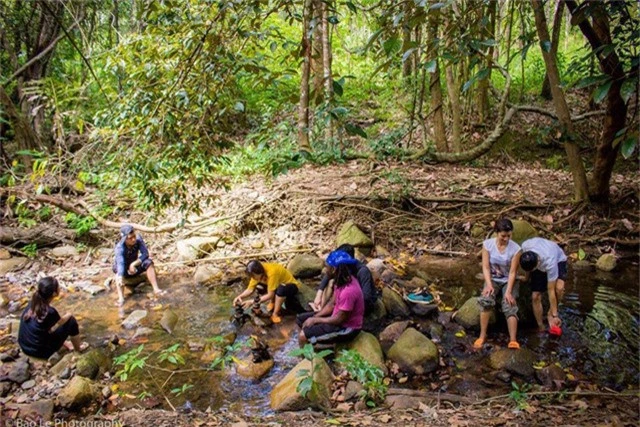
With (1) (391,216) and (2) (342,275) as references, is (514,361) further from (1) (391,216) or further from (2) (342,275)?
(1) (391,216)

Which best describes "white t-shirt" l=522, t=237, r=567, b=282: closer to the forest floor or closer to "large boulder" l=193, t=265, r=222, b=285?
the forest floor

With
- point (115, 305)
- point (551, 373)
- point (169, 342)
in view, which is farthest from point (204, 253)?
point (551, 373)

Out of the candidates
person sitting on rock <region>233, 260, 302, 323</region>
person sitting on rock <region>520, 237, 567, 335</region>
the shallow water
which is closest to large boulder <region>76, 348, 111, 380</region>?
the shallow water

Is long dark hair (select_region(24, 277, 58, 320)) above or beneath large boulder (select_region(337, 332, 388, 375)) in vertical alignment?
above

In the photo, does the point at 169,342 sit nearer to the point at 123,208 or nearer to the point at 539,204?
the point at 123,208

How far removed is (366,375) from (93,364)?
3.23m

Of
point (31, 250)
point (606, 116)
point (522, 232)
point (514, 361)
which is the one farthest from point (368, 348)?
point (31, 250)

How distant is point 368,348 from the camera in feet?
17.5

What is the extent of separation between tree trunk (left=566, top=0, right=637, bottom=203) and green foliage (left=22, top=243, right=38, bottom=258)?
10.2m

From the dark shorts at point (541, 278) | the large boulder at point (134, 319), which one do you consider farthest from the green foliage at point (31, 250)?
the dark shorts at point (541, 278)

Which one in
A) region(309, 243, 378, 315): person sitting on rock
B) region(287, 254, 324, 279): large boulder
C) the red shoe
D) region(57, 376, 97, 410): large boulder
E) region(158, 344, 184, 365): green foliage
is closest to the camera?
region(57, 376, 97, 410): large boulder

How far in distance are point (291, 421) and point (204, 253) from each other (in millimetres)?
5610

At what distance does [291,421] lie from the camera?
395 centimetres

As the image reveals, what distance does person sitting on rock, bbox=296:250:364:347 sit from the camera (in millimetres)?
5402
